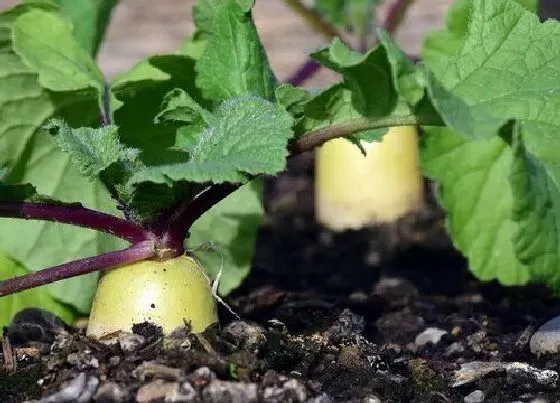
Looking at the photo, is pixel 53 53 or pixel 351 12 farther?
pixel 351 12

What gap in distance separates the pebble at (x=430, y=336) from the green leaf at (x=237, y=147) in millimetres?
510

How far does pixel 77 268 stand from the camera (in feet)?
4.23

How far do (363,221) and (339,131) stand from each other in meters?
1.33

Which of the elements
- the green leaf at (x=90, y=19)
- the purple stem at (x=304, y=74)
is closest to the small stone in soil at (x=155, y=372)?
the green leaf at (x=90, y=19)

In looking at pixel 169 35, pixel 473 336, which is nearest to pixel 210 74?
pixel 473 336

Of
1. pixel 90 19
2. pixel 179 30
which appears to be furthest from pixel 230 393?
pixel 179 30

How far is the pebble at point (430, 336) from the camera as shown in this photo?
63.7 inches

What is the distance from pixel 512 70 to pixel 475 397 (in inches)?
16.2

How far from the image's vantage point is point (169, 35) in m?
3.63

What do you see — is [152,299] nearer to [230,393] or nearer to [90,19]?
[230,393]

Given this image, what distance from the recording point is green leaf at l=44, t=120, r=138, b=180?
1252mm

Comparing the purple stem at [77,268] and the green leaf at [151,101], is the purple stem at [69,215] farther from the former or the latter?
the green leaf at [151,101]

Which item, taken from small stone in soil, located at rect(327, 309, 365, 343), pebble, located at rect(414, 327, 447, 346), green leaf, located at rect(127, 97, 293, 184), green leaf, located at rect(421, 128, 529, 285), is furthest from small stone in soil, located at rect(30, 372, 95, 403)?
green leaf, located at rect(421, 128, 529, 285)

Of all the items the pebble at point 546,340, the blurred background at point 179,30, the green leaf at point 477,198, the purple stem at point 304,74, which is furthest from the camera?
the blurred background at point 179,30
